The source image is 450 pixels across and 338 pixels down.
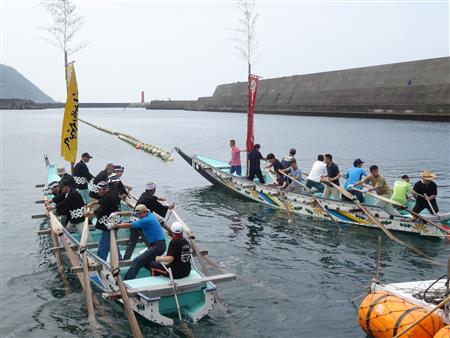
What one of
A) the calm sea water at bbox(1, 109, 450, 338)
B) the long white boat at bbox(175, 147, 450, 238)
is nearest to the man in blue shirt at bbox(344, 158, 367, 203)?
the long white boat at bbox(175, 147, 450, 238)

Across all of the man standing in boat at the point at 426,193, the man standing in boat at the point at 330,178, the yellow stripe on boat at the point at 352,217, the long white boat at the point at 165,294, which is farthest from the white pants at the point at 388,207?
the long white boat at the point at 165,294

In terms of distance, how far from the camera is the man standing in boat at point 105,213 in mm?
12688

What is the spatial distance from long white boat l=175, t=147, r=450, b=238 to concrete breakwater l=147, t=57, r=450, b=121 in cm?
5454

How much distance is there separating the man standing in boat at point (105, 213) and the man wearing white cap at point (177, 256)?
243 centimetres

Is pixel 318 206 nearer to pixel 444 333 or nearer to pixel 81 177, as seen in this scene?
pixel 81 177

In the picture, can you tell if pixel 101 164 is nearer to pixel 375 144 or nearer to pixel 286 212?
pixel 286 212

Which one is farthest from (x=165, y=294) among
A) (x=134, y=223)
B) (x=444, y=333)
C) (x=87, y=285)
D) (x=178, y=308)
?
(x=444, y=333)

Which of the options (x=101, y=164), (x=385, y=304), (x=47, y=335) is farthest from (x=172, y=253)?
(x=101, y=164)

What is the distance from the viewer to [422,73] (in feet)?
253

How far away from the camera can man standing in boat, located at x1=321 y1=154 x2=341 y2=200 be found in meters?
20.1

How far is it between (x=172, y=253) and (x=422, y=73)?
76292mm

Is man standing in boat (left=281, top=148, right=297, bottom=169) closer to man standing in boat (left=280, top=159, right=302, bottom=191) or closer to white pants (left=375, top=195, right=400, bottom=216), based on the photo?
man standing in boat (left=280, top=159, right=302, bottom=191)

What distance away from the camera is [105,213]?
42.0ft

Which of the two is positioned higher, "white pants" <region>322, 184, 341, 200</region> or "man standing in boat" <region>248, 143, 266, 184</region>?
"man standing in boat" <region>248, 143, 266, 184</region>
